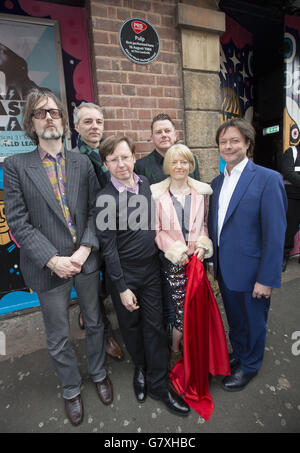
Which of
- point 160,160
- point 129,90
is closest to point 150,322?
point 160,160

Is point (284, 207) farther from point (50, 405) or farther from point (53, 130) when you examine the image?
point (50, 405)

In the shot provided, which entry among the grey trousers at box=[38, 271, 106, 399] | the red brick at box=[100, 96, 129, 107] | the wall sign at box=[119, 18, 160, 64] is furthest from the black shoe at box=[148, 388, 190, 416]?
the wall sign at box=[119, 18, 160, 64]

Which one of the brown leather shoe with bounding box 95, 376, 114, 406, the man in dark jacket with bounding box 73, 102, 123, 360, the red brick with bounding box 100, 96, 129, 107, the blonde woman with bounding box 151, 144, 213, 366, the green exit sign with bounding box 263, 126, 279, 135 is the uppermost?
the red brick with bounding box 100, 96, 129, 107

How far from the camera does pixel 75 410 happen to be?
73.3 inches

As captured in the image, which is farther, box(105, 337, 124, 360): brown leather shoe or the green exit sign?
the green exit sign

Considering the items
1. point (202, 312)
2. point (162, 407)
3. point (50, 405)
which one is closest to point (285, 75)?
point (202, 312)

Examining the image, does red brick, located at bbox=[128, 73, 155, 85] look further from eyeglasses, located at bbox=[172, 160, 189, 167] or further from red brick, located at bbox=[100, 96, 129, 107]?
eyeglasses, located at bbox=[172, 160, 189, 167]

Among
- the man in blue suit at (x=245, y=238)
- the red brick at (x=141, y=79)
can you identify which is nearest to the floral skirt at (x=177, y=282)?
the man in blue suit at (x=245, y=238)

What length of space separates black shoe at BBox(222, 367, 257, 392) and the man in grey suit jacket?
983mm

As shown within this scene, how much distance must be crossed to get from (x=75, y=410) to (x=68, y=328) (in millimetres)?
622

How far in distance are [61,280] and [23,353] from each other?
144 cm

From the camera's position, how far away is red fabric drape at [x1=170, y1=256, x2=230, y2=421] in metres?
1.86

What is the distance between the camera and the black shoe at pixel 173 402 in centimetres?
183

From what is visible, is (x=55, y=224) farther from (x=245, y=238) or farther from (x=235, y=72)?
(x=235, y=72)
